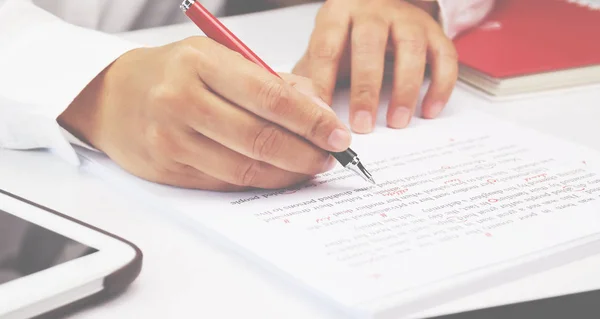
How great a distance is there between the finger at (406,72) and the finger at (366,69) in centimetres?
2

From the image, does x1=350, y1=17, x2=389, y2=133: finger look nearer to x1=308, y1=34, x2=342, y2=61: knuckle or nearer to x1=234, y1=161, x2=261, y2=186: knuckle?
x1=308, y1=34, x2=342, y2=61: knuckle

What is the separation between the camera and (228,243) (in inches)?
17.4

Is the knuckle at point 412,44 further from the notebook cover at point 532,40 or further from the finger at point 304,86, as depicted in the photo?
the finger at point 304,86

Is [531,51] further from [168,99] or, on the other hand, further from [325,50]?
[168,99]

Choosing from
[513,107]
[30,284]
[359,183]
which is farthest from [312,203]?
[513,107]

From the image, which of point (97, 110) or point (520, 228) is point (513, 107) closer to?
point (520, 228)

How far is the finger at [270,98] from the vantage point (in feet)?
1.55

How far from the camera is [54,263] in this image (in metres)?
0.37

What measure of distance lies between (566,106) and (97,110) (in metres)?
0.47

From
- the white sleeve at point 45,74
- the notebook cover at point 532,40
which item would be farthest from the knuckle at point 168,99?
the notebook cover at point 532,40

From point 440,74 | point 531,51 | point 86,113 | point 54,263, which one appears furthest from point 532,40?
point 54,263

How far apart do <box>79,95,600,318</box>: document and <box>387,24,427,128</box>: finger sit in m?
0.07

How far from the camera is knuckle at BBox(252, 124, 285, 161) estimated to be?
1.60ft

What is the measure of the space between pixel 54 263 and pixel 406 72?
0.43 m
